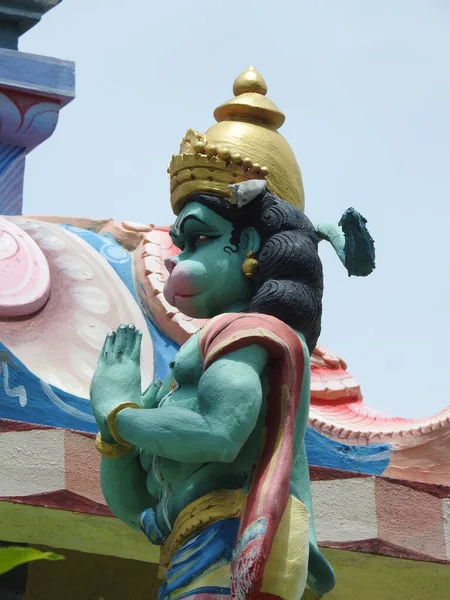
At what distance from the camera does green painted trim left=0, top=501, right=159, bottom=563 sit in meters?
6.93

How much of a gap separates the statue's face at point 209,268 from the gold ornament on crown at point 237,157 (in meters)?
0.08

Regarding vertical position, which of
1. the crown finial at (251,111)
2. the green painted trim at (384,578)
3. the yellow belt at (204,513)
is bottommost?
the green painted trim at (384,578)

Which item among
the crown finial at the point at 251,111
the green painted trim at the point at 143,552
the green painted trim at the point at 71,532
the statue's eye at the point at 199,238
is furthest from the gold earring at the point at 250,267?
the green painted trim at the point at 71,532

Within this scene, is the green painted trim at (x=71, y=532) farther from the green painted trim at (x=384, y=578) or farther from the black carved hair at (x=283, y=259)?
the black carved hair at (x=283, y=259)

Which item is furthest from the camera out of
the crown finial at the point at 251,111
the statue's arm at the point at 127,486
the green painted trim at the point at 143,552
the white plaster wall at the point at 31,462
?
the green painted trim at the point at 143,552

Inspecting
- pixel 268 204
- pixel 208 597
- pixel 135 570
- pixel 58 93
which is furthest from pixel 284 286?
pixel 58 93

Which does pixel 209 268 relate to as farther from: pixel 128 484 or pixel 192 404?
pixel 128 484

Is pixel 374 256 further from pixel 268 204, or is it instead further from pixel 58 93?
pixel 58 93

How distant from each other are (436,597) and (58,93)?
330 centimetres

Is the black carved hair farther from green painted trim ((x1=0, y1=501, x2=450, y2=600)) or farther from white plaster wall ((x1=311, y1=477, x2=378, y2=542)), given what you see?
white plaster wall ((x1=311, y1=477, x2=378, y2=542))

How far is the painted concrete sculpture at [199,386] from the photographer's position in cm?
522

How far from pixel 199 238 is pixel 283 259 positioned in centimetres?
32

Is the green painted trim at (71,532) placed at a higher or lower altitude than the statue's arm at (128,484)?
lower

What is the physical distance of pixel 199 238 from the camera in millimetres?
5637
